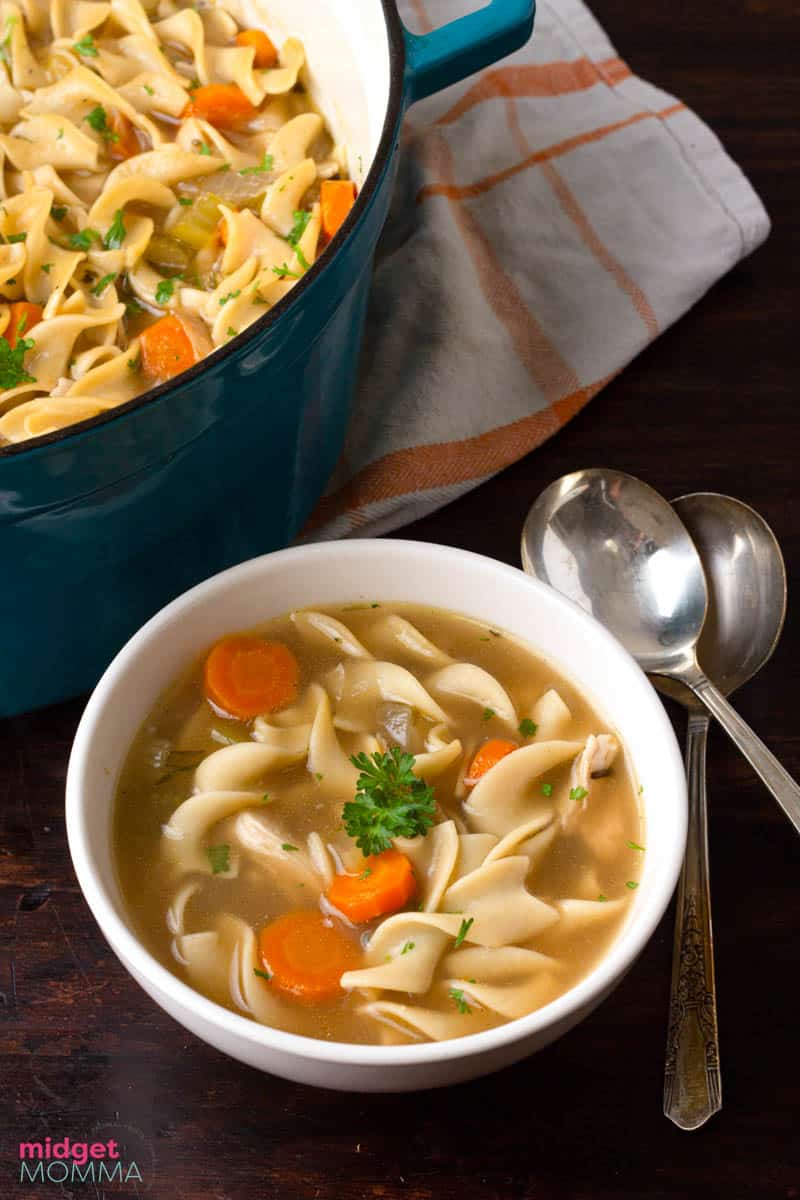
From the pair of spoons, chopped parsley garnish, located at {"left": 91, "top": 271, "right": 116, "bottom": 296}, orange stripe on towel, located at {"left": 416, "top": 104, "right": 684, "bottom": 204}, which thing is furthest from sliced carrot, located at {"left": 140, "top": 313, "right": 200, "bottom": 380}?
orange stripe on towel, located at {"left": 416, "top": 104, "right": 684, "bottom": 204}

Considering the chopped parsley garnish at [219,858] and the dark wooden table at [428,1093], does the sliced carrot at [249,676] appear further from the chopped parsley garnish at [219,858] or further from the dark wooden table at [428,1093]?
the dark wooden table at [428,1093]

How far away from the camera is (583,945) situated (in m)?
1.94

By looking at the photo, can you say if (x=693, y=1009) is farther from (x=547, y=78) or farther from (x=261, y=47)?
(x=547, y=78)

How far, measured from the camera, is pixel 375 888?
1962 mm

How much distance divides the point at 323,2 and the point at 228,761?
65.9 inches

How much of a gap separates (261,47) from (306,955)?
2.06m

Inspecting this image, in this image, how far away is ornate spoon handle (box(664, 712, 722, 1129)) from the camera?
206cm

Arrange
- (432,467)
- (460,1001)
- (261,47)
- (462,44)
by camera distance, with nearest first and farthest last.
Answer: (460,1001), (462,44), (432,467), (261,47)

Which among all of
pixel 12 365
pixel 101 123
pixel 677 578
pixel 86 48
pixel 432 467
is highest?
pixel 86 48

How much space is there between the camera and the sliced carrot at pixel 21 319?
8.32 ft

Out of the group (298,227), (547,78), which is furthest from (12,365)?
(547,78)

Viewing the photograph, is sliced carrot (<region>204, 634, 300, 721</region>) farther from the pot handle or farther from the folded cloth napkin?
the pot handle

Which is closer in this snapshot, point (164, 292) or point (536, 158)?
point (164, 292)

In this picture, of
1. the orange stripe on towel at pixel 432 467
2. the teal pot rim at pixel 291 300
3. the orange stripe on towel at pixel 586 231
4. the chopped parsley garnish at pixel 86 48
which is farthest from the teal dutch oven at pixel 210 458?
the orange stripe on towel at pixel 586 231
